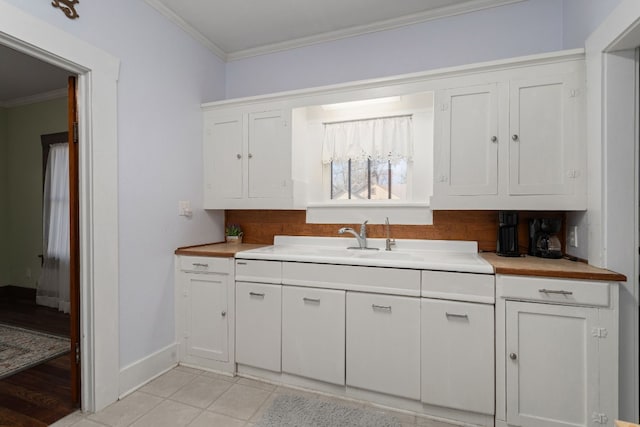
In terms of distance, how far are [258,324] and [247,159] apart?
4.34 feet

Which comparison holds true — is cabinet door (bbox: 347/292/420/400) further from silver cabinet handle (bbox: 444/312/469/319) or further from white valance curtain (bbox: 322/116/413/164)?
white valance curtain (bbox: 322/116/413/164)

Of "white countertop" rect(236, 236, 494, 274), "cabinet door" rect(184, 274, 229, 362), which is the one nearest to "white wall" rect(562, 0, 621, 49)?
"white countertop" rect(236, 236, 494, 274)

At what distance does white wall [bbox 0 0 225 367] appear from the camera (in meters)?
2.07

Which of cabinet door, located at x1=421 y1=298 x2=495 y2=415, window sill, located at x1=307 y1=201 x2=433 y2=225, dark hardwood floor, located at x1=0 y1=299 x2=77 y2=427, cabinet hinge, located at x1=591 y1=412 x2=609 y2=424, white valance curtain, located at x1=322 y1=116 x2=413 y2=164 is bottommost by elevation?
dark hardwood floor, located at x1=0 y1=299 x2=77 y2=427

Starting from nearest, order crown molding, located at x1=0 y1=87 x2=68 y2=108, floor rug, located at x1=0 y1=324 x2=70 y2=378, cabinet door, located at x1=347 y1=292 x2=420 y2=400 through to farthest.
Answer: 1. cabinet door, located at x1=347 y1=292 x2=420 y2=400
2. floor rug, located at x1=0 y1=324 x2=70 y2=378
3. crown molding, located at x1=0 y1=87 x2=68 y2=108

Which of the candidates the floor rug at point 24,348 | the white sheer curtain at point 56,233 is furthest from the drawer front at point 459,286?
the white sheer curtain at point 56,233

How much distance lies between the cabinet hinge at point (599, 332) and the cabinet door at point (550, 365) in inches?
0.6

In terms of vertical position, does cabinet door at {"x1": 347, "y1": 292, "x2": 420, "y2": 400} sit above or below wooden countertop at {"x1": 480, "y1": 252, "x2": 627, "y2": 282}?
below

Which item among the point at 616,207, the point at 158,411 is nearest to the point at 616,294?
the point at 616,207

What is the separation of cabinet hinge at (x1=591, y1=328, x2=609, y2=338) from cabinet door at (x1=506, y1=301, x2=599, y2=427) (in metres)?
0.01

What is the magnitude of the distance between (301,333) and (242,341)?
0.49 m

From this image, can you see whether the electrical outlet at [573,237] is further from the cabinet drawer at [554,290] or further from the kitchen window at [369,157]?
the kitchen window at [369,157]

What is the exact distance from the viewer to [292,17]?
2.52 m

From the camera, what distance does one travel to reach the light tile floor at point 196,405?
1822 millimetres
